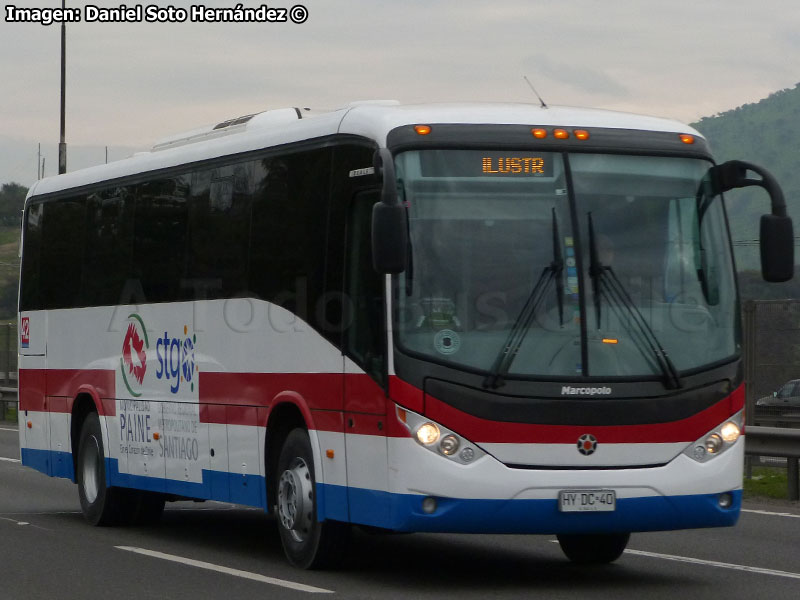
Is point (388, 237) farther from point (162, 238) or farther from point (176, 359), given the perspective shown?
point (162, 238)

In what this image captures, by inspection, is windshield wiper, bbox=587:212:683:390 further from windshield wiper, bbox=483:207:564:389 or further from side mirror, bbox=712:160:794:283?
side mirror, bbox=712:160:794:283

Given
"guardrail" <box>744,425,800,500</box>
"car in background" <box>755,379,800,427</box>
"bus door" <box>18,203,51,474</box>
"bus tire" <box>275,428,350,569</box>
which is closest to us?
"bus tire" <box>275,428,350,569</box>

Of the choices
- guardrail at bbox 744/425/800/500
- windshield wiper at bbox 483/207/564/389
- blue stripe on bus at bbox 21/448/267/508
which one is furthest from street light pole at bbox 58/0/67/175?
windshield wiper at bbox 483/207/564/389

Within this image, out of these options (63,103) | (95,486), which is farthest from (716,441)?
(63,103)

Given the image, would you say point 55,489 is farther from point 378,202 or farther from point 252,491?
point 378,202

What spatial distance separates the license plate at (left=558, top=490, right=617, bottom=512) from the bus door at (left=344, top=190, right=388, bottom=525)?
1.07m

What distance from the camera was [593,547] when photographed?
12.2m

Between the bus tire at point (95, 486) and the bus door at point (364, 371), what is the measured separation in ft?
16.9

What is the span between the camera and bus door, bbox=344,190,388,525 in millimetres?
10578

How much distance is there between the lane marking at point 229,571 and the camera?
34.7 ft

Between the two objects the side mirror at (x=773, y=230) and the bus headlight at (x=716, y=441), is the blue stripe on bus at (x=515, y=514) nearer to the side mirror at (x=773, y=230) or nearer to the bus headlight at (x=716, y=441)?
the bus headlight at (x=716, y=441)

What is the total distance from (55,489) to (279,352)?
28.0 feet

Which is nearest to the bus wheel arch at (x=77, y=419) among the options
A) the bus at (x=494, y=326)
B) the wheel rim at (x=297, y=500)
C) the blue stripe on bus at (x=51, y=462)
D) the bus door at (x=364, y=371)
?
the blue stripe on bus at (x=51, y=462)

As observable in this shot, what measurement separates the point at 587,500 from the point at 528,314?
1172mm
